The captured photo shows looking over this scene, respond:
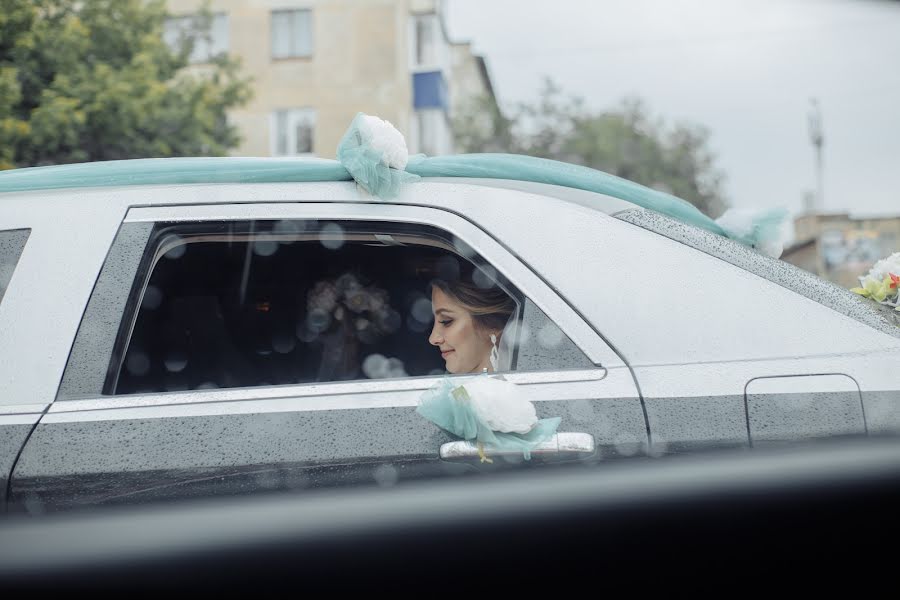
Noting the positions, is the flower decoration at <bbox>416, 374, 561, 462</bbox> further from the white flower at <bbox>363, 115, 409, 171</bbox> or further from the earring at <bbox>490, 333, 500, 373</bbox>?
the white flower at <bbox>363, 115, 409, 171</bbox>

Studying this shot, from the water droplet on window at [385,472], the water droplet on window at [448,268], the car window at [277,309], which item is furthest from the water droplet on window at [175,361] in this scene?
the water droplet on window at [385,472]

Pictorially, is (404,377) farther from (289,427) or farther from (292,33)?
(292,33)

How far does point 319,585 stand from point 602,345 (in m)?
1.43

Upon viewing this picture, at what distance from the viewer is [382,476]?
6.11 ft

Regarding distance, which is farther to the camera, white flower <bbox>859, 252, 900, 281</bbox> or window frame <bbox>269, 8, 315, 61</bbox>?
window frame <bbox>269, 8, 315, 61</bbox>

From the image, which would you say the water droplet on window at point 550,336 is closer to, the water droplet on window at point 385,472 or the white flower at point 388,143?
the water droplet on window at point 385,472

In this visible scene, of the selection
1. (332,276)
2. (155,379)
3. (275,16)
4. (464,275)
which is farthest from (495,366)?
(275,16)

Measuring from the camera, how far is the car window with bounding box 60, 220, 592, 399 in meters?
2.06

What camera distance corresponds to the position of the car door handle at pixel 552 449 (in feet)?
6.02

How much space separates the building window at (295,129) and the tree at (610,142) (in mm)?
7934

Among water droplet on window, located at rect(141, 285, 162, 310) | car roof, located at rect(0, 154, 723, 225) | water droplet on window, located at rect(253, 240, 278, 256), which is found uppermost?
car roof, located at rect(0, 154, 723, 225)

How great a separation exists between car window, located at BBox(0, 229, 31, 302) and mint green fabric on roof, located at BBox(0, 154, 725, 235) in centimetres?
18

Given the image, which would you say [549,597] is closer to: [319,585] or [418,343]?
[319,585]

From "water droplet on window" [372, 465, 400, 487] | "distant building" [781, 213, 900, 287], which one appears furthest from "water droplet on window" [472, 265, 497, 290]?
"distant building" [781, 213, 900, 287]
